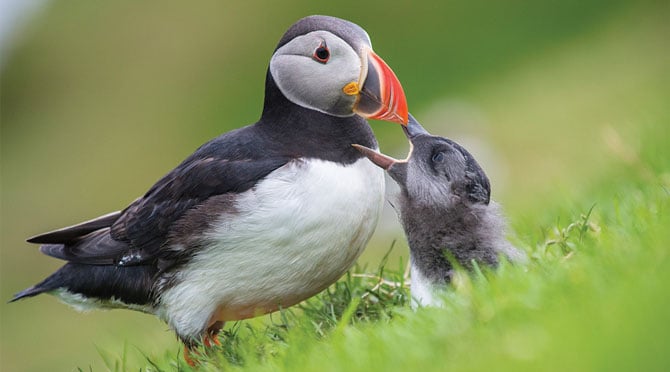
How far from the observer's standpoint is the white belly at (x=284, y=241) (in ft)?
15.1

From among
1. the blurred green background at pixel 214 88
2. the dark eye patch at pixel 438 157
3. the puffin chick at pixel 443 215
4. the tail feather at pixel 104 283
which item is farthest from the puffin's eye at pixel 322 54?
the blurred green background at pixel 214 88

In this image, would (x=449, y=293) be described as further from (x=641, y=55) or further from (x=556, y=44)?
(x=556, y=44)

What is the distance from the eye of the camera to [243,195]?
4781mm

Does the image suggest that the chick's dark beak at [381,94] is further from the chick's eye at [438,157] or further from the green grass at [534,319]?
the green grass at [534,319]

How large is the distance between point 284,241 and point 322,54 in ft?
3.21

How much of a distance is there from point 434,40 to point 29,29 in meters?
9.31

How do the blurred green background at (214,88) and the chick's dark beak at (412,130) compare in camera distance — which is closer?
the chick's dark beak at (412,130)

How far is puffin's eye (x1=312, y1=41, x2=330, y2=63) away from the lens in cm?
483

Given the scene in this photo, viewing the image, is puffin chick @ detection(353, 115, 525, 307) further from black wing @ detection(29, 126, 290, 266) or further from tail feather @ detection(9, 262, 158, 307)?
tail feather @ detection(9, 262, 158, 307)

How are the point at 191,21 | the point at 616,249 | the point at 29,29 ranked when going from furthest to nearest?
the point at 29,29 < the point at 191,21 < the point at 616,249

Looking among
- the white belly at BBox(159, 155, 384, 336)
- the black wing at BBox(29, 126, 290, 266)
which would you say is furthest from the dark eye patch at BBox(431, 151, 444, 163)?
the black wing at BBox(29, 126, 290, 266)

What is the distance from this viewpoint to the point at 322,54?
485 cm

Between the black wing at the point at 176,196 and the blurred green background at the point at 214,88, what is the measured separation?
684 cm

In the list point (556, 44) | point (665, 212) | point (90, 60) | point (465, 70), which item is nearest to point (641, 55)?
point (556, 44)
